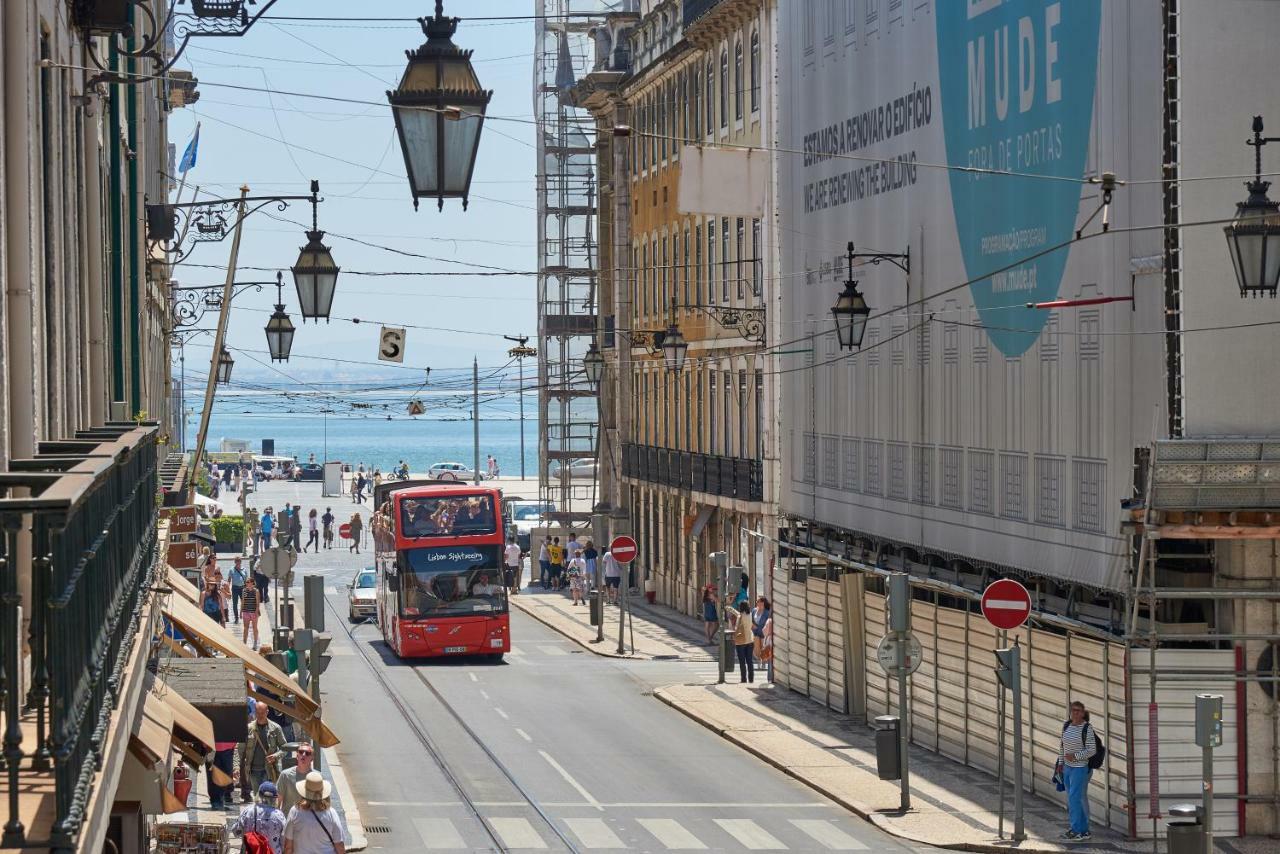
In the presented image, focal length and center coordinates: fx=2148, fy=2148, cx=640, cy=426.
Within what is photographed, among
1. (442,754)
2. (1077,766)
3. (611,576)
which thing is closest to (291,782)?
(1077,766)

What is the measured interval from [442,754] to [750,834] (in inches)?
336

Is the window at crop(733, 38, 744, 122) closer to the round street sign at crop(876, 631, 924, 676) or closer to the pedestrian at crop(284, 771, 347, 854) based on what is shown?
the round street sign at crop(876, 631, 924, 676)

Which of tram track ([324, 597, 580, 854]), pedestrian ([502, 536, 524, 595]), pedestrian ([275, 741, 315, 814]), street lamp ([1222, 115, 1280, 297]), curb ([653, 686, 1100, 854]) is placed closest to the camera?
street lamp ([1222, 115, 1280, 297])

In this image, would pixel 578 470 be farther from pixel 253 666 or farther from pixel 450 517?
pixel 253 666

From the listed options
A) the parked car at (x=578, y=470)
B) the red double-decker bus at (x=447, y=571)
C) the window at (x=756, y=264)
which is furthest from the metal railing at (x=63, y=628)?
the parked car at (x=578, y=470)

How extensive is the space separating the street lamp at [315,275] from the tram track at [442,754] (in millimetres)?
6488

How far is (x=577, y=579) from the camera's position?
6272cm

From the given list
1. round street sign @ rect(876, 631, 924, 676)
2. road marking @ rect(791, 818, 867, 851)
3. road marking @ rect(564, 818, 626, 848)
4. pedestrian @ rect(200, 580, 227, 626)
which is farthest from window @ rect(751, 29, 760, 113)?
road marking @ rect(564, 818, 626, 848)

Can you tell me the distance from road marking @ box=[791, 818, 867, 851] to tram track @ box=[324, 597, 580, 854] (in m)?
2.84

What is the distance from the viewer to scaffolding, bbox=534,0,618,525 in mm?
73000

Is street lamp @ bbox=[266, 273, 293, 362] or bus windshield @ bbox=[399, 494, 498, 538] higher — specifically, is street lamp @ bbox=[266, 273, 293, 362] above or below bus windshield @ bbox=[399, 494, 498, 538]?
above

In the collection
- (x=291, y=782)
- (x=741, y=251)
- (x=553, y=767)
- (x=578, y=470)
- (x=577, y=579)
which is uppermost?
(x=741, y=251)

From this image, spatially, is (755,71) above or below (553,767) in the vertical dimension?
above

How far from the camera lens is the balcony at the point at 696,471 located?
165ft
